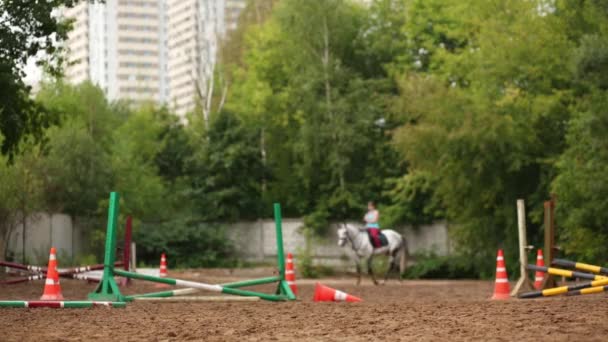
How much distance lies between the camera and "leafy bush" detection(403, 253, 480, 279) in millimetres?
32594

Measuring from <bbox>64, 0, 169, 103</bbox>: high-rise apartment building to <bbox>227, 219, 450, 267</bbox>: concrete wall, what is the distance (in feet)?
300

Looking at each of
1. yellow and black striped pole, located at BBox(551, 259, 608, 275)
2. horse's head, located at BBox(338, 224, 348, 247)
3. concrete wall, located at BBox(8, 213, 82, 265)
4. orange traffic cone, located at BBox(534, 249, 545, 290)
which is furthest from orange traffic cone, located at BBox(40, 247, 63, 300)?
concrete wall, located at BBox(8, 213, 82, 265)

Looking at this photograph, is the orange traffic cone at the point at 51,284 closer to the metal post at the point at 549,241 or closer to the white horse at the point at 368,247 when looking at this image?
the metal post at the point at 549,241

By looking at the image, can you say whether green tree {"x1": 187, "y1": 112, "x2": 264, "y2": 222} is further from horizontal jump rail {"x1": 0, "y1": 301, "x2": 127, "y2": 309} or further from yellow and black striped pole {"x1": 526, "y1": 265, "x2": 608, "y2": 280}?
horizontal jump rail {"x1": 0, "y1": 301, "x2": 127, "y2": 309}

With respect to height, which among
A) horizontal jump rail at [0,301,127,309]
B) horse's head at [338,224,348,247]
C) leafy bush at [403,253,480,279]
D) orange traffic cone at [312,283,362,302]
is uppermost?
horse's head at [338,224,348,247]

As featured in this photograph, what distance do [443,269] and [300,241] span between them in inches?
322

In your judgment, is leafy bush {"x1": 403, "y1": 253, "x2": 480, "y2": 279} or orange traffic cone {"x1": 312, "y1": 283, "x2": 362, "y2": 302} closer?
orange traffic cone {"x1": 312, "y1": 283, "x2": 362, "y2": 302}

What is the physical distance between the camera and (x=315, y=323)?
1023 centimetres

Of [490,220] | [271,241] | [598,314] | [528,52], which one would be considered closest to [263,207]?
[271,241]

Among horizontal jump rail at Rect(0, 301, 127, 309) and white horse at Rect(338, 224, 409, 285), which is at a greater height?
Result: white horse at Rect(338, 224, 409, 285)

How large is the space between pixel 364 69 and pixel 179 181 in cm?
975

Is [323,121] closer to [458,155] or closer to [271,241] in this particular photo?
[271,241]

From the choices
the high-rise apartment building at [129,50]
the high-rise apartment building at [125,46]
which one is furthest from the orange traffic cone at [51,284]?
the high-rise apartment building at [125,46]

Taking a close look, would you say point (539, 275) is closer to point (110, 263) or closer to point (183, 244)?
→ point (110, 263)
